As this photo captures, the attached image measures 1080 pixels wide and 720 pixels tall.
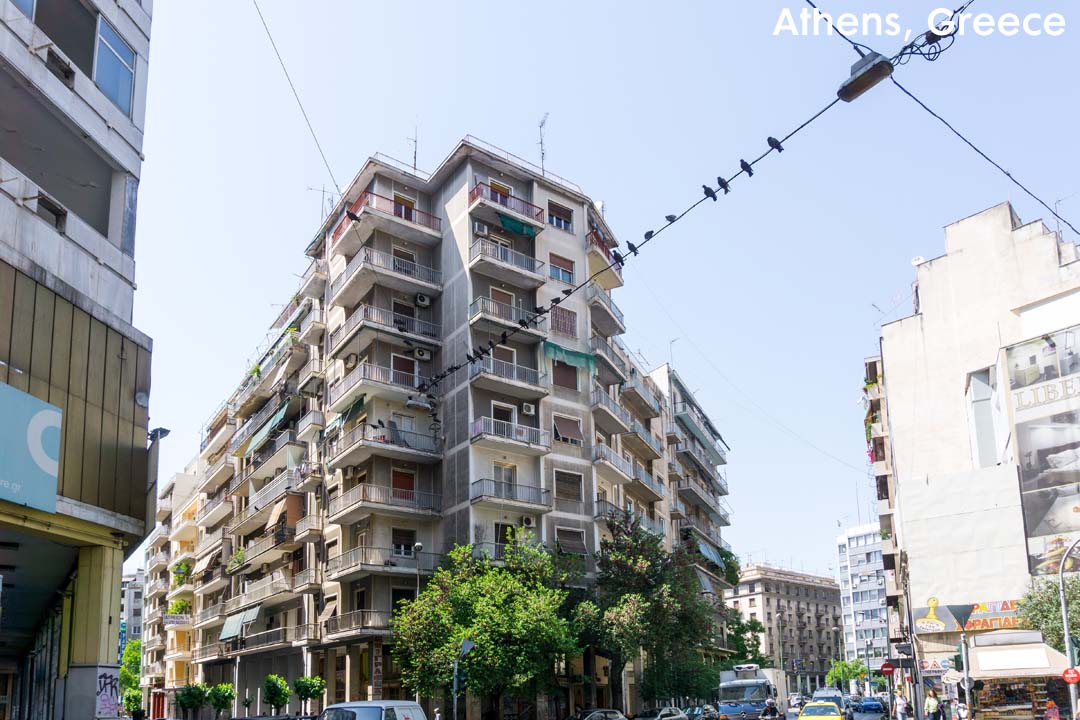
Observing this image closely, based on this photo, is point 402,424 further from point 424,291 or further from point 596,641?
point 596,641

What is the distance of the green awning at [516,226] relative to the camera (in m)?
45.6

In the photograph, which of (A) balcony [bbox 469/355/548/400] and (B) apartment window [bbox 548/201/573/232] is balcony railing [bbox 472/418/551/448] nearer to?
(A) balcony [bbox 469/355/548/400]

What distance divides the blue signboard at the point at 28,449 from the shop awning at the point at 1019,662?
103 feet

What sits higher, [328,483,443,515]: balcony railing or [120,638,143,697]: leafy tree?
[328,483,443,515]: balcony railing

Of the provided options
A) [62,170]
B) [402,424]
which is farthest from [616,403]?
[62,170]

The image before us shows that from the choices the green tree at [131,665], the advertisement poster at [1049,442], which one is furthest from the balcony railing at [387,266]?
the green tree at [131,665]

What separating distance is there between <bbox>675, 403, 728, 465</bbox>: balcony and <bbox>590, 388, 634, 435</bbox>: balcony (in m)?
20.7

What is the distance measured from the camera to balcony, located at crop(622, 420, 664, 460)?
53019 mm

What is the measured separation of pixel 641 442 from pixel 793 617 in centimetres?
8811

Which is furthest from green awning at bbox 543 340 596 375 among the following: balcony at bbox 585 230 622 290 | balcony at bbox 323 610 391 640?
balcony at bbox 323 610 391 640

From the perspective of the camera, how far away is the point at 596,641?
40344mm

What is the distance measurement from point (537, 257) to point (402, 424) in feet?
33.1

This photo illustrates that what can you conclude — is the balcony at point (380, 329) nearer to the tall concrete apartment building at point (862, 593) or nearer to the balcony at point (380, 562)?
the balcony at point (380, 562)

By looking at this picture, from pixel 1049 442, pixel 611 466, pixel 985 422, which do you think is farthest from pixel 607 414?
pixel 1049 442
